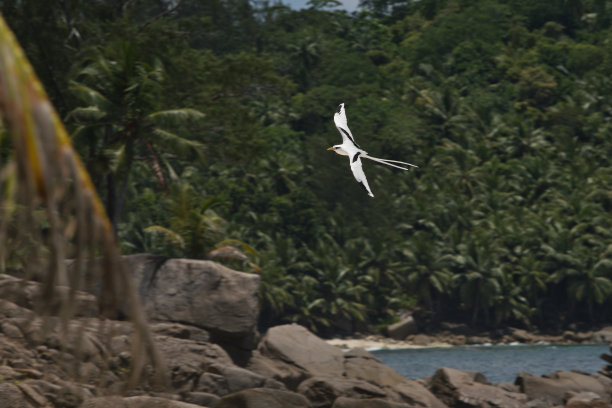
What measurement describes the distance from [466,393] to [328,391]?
481 cm

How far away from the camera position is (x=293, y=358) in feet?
68.1

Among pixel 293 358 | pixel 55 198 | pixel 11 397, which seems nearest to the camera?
pixel 55 198

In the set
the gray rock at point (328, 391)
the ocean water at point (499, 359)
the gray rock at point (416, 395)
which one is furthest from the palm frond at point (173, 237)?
the ocean water at point (499, 359)

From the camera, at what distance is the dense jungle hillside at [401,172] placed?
3220 cm

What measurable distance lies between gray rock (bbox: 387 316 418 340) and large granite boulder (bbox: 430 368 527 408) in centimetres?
3953

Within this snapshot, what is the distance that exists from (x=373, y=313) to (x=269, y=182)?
1318 centimetres

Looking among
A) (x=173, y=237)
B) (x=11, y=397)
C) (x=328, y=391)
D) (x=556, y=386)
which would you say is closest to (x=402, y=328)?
(x=556, y=386)

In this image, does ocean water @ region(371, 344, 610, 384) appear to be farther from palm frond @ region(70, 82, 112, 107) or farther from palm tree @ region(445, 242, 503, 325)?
palm frond @ region(70, 82, 112, 107)

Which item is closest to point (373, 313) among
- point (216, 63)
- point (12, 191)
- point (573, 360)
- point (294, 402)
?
point (573, 360)

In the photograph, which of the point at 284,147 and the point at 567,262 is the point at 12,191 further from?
the point at 284,147

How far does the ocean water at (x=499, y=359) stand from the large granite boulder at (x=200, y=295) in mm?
20661

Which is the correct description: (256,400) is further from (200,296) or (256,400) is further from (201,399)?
(200,296)

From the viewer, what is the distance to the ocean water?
4209 centimetres

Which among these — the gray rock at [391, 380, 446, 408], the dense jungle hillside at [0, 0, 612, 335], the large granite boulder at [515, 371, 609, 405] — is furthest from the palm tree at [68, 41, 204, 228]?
the large granite boulder at [515, 371, 609, 405]
